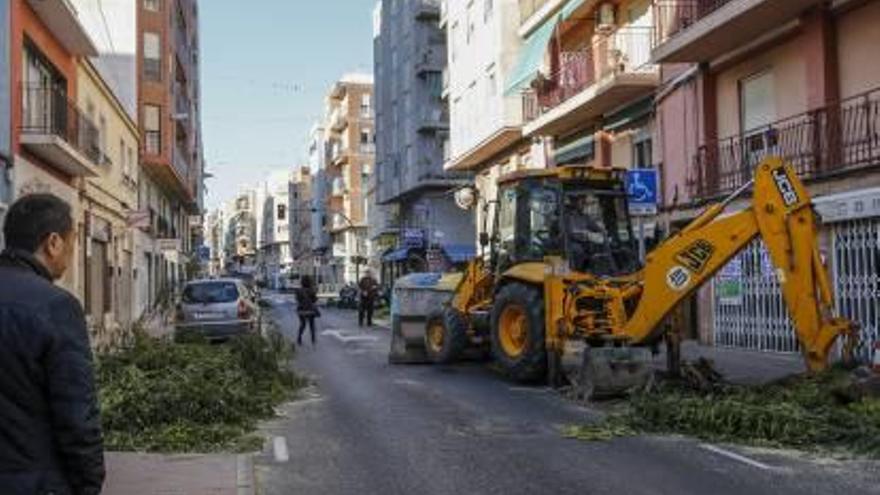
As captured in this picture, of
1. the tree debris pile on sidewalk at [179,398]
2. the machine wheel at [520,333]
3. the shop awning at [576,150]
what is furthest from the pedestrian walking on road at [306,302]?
the tree debris pile on sidewalk at [179,398]

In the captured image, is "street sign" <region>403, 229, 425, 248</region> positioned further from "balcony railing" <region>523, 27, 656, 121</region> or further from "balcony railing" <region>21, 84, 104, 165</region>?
"balcony railing" <region>21, 84, 104, 165</region>

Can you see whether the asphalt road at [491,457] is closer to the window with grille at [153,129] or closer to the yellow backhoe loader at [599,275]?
the yellow backhoe loader at [599,275]

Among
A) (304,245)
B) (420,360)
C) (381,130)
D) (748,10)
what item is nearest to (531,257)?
(420,360)

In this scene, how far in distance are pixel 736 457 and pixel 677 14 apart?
586 inches

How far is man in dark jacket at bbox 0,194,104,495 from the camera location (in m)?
3.54

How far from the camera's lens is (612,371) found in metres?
14.0

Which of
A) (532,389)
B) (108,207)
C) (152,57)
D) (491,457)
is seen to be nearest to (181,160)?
(152,57)

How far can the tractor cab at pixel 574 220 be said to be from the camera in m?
16.5

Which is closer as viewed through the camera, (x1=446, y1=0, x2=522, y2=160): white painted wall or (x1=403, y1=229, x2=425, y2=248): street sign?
(x1=446, y1=0, x2=522, y2=160): white painted wall

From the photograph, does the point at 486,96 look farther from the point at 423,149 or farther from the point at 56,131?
the point at 423,149

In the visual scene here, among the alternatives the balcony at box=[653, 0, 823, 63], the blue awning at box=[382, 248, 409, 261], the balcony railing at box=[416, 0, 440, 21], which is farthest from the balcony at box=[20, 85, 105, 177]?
the balcony railing at box=[416, 0, 440, 21]

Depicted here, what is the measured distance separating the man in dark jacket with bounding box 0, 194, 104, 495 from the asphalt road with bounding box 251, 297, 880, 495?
5.17 meters

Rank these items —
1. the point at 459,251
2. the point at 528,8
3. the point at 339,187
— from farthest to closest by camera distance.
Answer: the point at 339,187, the point at 459,251, the point at 528,8

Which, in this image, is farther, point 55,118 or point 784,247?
point 55,118
